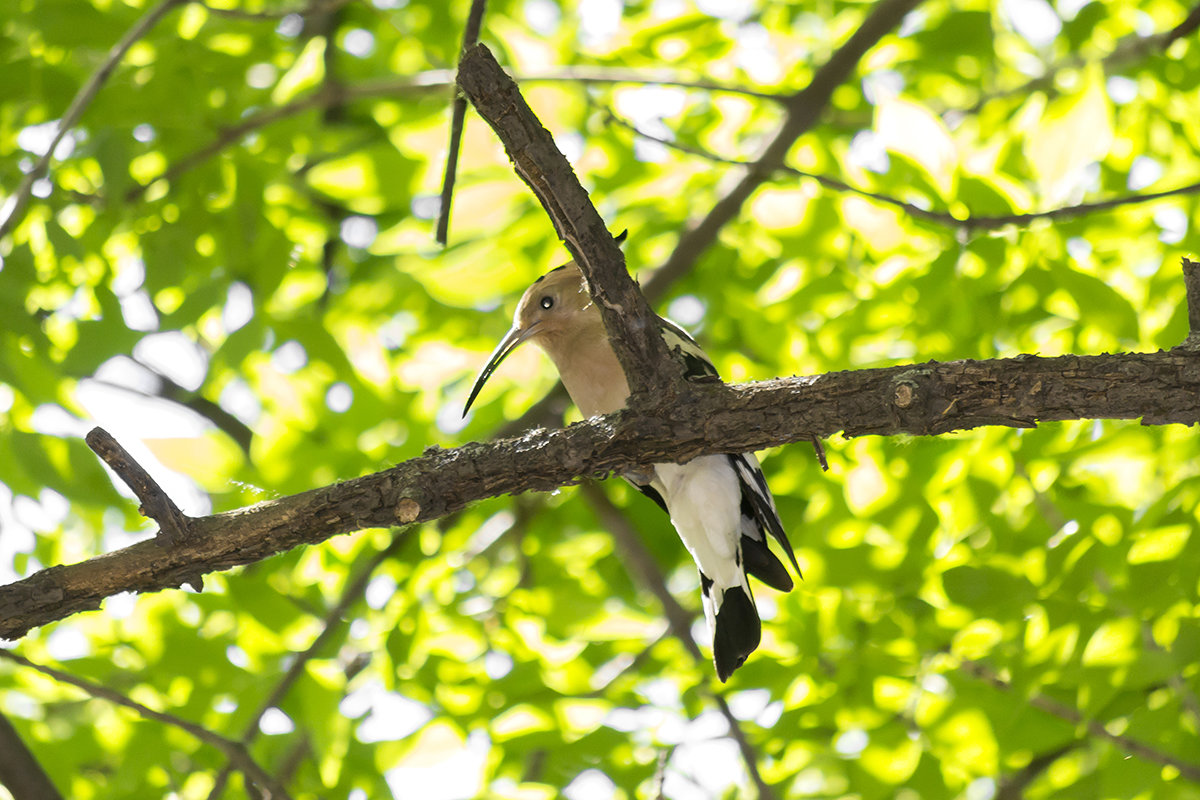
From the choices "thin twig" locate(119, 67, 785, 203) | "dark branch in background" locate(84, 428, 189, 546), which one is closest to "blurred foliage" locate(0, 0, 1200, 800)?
"thin twig" locate(119, 67, 785, 203)

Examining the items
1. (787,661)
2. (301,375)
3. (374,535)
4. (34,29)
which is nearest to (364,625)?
(374,535)

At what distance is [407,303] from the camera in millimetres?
4156

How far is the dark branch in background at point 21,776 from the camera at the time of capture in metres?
2.77

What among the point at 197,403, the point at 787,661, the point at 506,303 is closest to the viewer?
the point at 787,661

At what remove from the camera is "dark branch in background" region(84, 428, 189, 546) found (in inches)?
75.7

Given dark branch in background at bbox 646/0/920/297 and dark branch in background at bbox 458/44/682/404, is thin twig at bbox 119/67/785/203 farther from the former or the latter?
dark branch in background at bbox 458/44/682/404

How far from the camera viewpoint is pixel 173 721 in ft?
8.27

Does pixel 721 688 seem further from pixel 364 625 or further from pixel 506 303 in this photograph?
pixel 506 303

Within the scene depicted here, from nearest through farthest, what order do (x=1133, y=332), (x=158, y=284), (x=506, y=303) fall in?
1. (x=1133, y=332)
2. (x=158, y=284)
3. (x=506, y=303)

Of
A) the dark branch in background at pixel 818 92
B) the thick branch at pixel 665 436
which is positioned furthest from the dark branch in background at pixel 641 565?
the thick branch at pixel 665 436

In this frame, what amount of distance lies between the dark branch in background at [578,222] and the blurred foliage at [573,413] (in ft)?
2.31

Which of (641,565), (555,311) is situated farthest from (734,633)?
(555,311)

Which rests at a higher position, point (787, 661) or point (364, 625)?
point (364, 625)

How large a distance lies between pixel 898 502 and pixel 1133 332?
2.55 ft
